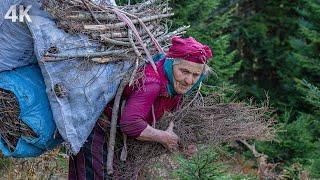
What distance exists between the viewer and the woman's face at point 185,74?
322cm

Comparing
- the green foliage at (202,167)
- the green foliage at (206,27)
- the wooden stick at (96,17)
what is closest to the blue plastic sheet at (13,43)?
the wooden stick at (96,17)

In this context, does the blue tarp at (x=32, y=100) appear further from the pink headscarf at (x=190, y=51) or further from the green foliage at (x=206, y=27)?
the green foliage at (x=206, y=27)

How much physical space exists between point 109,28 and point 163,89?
0.42 m

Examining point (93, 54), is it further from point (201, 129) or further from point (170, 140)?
point (201, 129)

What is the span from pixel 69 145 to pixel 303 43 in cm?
649

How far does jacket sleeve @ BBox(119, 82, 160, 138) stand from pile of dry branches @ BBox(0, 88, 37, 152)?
0.49 m

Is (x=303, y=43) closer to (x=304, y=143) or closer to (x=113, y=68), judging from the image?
(x=304, y=143)

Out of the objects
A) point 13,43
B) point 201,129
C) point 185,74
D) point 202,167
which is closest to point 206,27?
point 202,167

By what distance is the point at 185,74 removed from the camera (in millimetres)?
3248

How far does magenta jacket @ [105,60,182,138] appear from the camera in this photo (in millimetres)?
3211

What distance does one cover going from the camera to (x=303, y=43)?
919 centimetres

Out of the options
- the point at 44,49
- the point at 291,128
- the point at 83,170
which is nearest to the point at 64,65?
the point at 44,49

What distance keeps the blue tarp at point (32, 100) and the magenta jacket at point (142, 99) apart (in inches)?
14.8

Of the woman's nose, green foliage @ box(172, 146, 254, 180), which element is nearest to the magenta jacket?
the woman's nose
